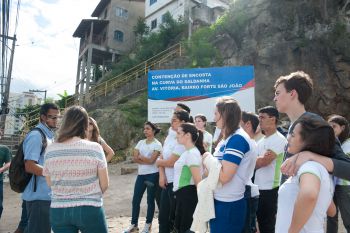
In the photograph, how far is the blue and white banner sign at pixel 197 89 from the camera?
10.0 m

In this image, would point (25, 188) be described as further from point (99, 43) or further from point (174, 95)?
point (99, 43)

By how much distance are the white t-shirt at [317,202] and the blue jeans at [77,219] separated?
1487 millimetres

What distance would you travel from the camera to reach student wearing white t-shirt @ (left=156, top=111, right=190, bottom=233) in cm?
454

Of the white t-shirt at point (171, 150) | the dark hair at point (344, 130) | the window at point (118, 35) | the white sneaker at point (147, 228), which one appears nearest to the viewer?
the dark hair at point (344, 130)

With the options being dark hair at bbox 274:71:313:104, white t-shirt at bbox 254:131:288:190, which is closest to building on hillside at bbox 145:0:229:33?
white t-shirt at bbox 254:131:288:190

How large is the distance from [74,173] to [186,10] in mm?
28510

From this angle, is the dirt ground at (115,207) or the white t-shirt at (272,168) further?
the dirt ground at (115,207)

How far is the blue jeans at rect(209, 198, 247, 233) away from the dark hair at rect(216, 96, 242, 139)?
62cm

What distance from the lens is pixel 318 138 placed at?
84.2 inches

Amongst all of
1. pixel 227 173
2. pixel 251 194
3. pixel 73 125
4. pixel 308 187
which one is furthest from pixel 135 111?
pixel 308 187

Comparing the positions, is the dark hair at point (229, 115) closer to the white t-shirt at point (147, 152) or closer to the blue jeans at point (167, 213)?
the blue jeans at point (167, 213)

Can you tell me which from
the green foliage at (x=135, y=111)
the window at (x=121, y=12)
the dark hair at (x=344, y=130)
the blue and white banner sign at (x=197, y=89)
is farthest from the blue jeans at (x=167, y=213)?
the window at (x=121, y=12)

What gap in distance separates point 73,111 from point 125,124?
1474 centimetres

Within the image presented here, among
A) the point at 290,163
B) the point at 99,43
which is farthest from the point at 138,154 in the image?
the point at 99,43
